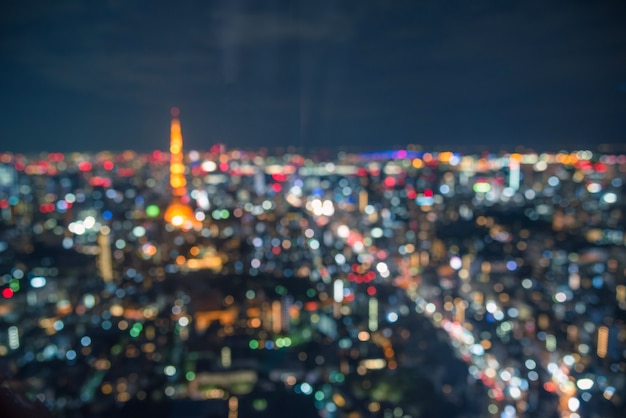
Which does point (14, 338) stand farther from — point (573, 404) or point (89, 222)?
point (573, 404)

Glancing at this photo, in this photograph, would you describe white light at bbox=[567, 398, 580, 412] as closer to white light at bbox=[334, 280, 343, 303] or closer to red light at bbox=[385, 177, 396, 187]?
white light at bbox=[334, 280, 343, 303]

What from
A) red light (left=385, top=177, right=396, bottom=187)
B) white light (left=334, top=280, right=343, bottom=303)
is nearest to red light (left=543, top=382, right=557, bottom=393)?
white light (left=334, top=280, right=343, bottom=303)

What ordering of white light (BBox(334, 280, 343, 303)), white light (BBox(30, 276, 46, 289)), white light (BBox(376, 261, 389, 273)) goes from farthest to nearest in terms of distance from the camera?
white light (BBox(376, 261, 389, 273)), white light (BBox(334, 280, 343, 303)), white light (BBox(30, 276, 46, 289))

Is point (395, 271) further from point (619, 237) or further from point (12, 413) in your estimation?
point (12, 413)

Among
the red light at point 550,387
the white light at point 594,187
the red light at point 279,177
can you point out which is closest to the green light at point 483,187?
the white light at point 594,187

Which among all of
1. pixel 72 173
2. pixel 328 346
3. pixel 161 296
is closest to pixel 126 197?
pixel 72 173

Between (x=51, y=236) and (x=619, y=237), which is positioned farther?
(x=51, y=236)
